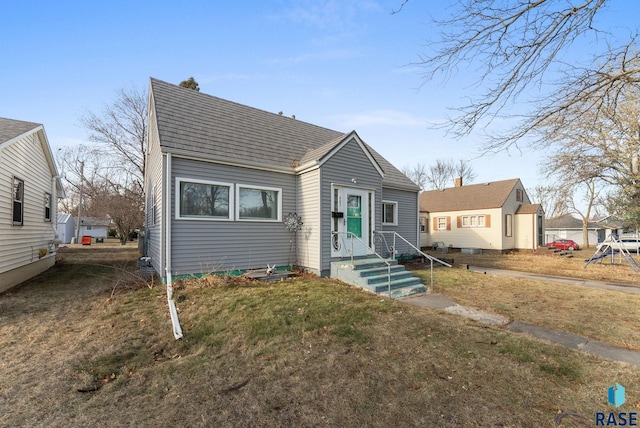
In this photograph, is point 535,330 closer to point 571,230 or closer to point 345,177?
point 345,177

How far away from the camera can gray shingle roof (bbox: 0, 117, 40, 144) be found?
803 centimetres

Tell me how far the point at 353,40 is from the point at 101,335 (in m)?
6.84

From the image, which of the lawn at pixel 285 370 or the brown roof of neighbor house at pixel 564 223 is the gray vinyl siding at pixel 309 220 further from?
the brown roof of neighbor house at pixel 564 223

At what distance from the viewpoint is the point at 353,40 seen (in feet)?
19.6

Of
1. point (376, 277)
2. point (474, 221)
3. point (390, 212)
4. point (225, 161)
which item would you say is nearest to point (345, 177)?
point (376, 277)

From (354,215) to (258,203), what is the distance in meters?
3.10

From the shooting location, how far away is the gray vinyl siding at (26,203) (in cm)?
790

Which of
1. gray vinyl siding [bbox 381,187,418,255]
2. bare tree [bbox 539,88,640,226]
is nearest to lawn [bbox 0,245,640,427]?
gray vinyl siding [bbox 381,187,418,255]

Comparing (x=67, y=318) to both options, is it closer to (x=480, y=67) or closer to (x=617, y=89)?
(x=480, y=67)

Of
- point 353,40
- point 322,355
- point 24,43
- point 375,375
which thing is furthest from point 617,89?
point 24,43

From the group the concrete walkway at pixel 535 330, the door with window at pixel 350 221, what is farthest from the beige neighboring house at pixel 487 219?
the door with window at pixel 350 221

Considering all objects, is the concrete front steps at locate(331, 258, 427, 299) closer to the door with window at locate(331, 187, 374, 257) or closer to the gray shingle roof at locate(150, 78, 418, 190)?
the door with window at locate(331, 187, 374, 257)

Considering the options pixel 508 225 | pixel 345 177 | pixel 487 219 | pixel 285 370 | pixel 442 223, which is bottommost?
pixel 285 370

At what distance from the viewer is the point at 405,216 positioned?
1366 centimetres
